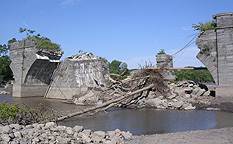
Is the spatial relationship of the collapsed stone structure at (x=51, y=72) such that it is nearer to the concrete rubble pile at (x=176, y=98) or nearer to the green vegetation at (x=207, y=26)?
the concrete rubble pile at (x=176, y=98)

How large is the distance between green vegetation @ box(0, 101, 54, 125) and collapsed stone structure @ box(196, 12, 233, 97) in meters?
8.34

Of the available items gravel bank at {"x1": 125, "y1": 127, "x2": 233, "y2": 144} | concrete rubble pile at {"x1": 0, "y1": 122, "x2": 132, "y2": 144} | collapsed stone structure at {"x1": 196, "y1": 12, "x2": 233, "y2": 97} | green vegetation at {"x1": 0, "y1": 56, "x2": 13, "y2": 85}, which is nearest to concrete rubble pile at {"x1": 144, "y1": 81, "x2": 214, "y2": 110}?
collapsed stone structure at {"x1": 196, "y1": 12, "x2": 233, "y2": 97}

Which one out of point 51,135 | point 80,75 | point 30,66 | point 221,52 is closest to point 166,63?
point 221,52

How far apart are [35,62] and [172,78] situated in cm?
1206

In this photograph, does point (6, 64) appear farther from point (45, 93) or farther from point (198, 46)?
point (198, 46)

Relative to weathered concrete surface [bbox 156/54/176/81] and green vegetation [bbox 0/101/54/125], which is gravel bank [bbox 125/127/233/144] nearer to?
green vegetation [bbox 0/101/54/125]

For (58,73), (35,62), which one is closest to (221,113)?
(58,73)

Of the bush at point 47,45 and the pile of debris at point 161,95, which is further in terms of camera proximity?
the bush at point 47,45

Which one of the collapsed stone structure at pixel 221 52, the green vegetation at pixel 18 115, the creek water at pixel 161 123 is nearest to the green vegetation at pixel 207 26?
the collapsed stone structure at pixel 221 52

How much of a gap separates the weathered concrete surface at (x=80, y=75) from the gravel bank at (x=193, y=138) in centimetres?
1147

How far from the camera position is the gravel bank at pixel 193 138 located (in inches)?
208

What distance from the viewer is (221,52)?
10.8 meters

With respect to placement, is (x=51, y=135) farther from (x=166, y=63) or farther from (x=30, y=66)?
(x=30, y=66)

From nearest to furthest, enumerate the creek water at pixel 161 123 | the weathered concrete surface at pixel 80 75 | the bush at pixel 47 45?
the creek water at pixel 161 123 → the weathered concrete surface at pixel 80 75 → the bush at pixel 47 45
